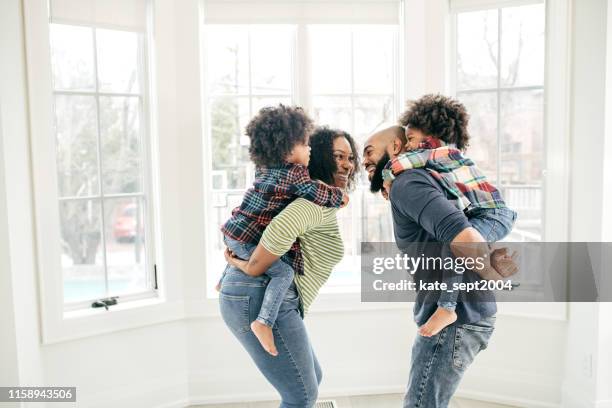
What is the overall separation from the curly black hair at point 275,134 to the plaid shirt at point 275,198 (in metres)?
0.04

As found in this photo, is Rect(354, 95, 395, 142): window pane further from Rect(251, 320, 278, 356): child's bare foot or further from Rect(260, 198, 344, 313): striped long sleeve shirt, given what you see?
Rect(251, 320, 278, 356): child's bare foot

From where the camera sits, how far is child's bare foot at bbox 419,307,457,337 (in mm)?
1567

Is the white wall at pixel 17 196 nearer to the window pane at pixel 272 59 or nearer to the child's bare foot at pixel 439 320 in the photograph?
the window pane at pixel 272 59

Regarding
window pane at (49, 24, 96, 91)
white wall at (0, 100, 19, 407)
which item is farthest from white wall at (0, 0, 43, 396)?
window pane at (49, 24, 96, 91)

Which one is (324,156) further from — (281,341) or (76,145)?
(76,145)

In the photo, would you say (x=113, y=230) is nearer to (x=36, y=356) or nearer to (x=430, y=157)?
(x=36, y=356)

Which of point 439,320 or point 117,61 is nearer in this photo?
point 439,320

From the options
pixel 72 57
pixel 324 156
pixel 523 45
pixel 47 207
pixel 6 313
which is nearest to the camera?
pixel 324 156

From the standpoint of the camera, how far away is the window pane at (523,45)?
301cm

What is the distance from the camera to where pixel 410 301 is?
326cm

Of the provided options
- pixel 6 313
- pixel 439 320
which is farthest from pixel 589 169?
pixel 6 313

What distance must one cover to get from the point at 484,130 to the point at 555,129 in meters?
0.41

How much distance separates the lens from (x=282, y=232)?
1.73 m

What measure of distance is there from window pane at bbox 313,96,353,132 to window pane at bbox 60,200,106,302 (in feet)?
4.49
